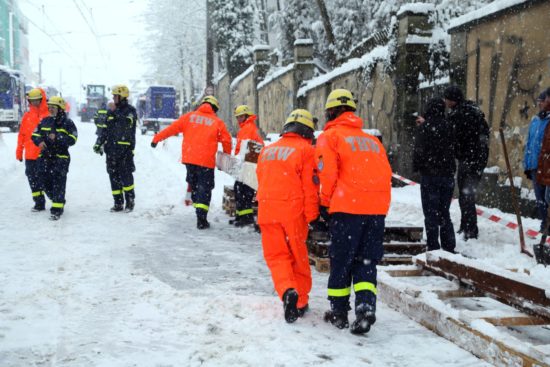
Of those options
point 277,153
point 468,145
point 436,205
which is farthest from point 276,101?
point 277,153

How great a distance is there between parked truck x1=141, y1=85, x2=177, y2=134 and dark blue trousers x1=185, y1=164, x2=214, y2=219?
97.7 feet

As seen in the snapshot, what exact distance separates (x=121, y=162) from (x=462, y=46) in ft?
20.3

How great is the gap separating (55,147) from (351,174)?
666 centimetres

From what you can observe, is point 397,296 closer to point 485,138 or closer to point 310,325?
point 310,325

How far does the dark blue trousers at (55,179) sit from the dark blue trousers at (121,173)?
79cm

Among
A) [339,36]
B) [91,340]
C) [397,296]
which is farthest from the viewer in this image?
[339,36]

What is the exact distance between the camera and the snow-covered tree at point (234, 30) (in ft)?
105

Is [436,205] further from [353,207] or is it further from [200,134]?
[200,134]

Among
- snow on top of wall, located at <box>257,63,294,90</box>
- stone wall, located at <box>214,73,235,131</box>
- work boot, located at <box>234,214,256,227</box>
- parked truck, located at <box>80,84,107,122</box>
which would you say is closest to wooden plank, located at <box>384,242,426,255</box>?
work boot, located at <box>234,214,256,227</box>

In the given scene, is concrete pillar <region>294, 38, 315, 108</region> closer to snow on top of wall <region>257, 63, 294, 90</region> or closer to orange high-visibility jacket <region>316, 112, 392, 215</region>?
snow on top of wall <region>257, 63, 294, 90</region>

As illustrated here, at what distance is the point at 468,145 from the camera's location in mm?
7266

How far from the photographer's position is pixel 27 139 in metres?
10.1

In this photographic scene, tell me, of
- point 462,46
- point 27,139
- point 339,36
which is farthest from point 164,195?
point 339,36

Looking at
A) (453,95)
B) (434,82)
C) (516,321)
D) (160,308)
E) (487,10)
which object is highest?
(487,10)
